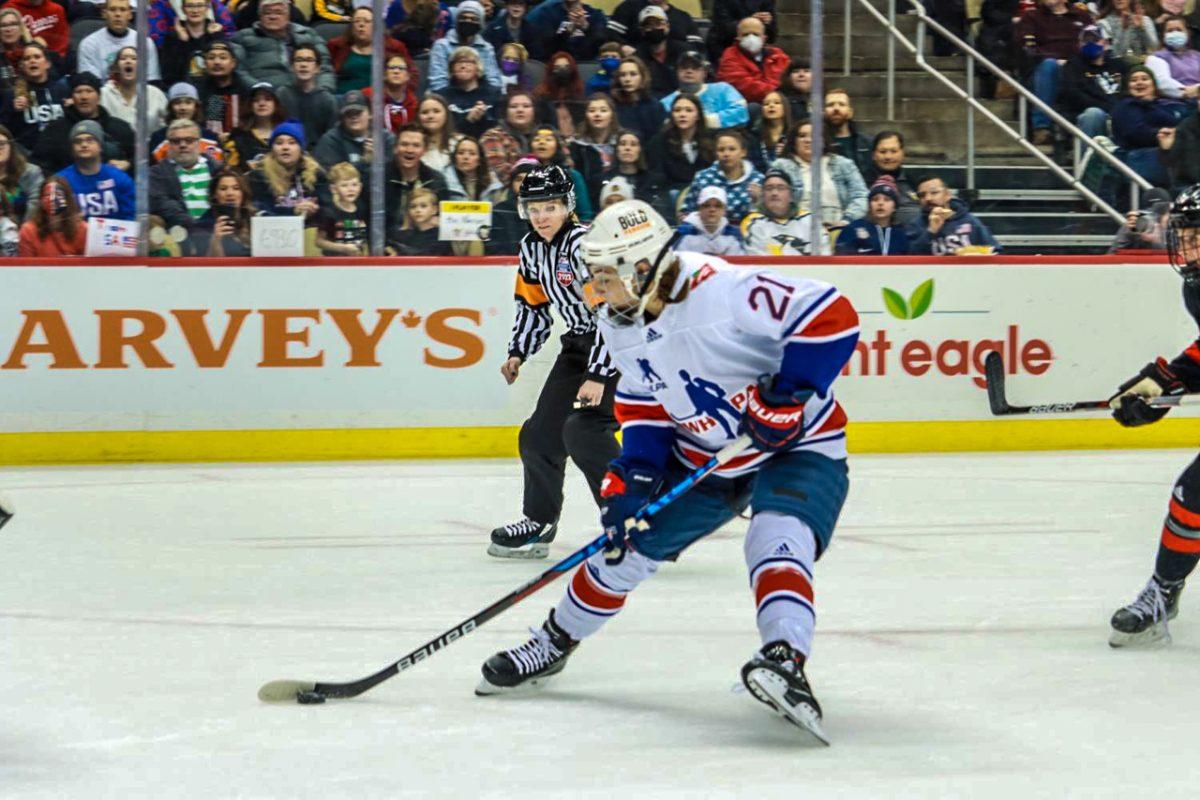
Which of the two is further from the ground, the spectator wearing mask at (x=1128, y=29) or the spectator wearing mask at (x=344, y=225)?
the spectator wearing mask at (x=1128, y=29)

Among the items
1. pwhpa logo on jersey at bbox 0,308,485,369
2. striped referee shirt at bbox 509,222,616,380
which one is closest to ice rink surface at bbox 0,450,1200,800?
striped referee shirt at bbox 509,222,616,380

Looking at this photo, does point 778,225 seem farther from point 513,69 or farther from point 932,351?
point 513,69

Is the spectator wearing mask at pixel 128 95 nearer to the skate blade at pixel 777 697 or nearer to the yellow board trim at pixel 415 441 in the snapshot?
the yellow board trim at pixel 415 441

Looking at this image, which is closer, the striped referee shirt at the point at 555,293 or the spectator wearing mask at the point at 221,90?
the striped referee shirt at the point at 555,293

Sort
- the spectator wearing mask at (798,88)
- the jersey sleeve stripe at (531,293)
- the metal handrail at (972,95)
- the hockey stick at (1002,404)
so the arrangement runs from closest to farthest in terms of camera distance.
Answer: the hockey stick at (1002,404) < the jersey sleeve stripe at (531,293) < the spectator wearing mask at (798,88) < the metal handrail at (972,95)

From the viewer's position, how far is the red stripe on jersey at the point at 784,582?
3562mm

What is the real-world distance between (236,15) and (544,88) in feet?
5.06

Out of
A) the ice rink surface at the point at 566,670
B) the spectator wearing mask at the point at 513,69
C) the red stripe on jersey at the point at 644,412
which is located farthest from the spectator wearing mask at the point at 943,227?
the red stripe on jersey at the point at 644,412

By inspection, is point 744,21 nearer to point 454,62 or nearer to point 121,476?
point 454,62

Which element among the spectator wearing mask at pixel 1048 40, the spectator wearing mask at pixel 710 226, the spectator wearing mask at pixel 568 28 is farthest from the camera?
the spectator wearing mask at pixel 1048 40

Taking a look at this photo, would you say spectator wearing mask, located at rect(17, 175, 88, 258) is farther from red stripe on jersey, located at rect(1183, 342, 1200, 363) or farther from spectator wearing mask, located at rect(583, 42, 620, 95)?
red stripe on jersey, located at rect(1183, 342, 1200, 363)

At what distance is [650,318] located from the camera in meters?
3.69

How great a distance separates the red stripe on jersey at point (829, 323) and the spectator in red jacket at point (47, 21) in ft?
19.5

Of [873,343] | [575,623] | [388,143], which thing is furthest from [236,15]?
[575,623]
